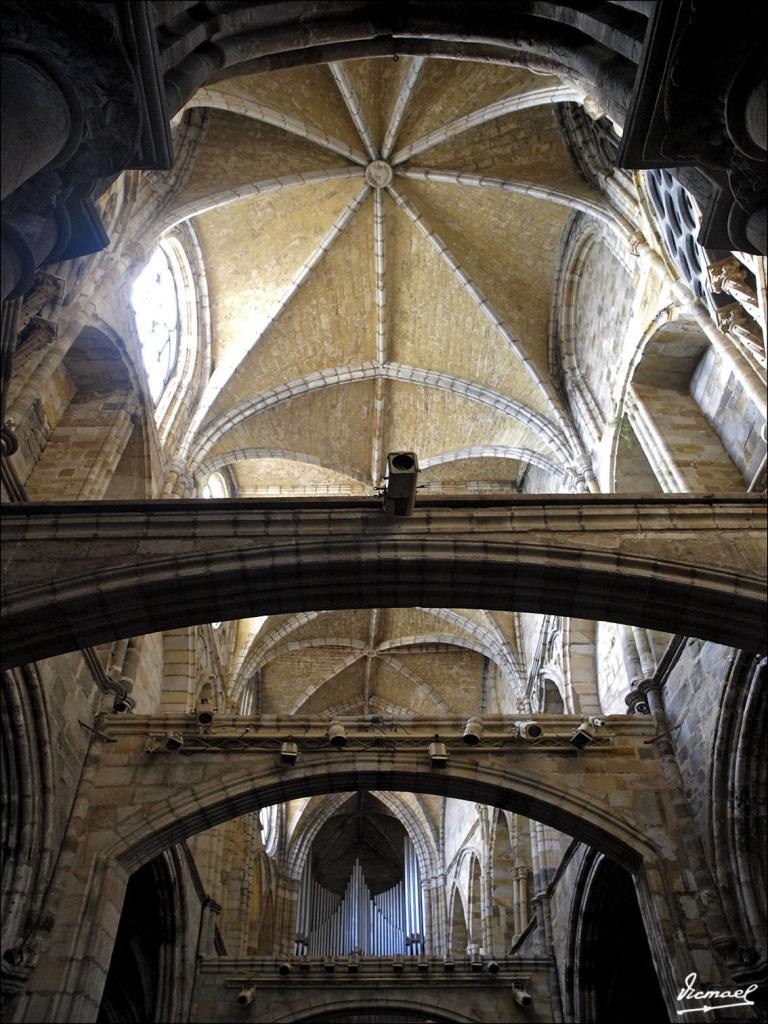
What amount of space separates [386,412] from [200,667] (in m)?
5.83

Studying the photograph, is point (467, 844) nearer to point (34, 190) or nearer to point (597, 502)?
point (597, 502)

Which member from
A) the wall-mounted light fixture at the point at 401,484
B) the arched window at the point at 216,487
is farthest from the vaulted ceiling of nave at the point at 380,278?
the wall-mounted light fixture at the point at 401,484

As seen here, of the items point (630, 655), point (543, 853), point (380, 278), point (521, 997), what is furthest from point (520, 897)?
point (380, 278)

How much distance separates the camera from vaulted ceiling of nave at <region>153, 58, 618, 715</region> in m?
12.8

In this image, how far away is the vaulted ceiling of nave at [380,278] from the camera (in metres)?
12.8

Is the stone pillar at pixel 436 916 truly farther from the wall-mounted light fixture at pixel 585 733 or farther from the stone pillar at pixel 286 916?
the wall-mounted light fixture at pixel 585 733

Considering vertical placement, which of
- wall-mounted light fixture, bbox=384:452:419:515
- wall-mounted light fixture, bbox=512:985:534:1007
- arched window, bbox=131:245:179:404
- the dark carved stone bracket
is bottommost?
wall-mounted light fixture, bbox=512:985:534:1007

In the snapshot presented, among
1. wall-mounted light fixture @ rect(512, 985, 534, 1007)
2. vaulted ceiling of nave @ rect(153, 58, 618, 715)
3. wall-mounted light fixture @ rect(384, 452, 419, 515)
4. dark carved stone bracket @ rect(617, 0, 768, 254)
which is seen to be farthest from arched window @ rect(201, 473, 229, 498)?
dark carved stone bracket @ rect(617, 0, 768, 254)

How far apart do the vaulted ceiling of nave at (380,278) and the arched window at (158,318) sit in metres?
0.69

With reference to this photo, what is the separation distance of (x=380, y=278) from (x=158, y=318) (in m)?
3.78

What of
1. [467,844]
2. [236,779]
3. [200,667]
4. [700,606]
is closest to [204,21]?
[700,606]

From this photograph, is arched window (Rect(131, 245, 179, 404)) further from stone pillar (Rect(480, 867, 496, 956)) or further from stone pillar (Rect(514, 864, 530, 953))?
stone pillar (Rect(480, 867, 496, 956))

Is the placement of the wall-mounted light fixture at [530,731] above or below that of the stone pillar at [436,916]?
below

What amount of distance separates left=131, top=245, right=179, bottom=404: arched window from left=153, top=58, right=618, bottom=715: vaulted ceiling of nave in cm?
69
